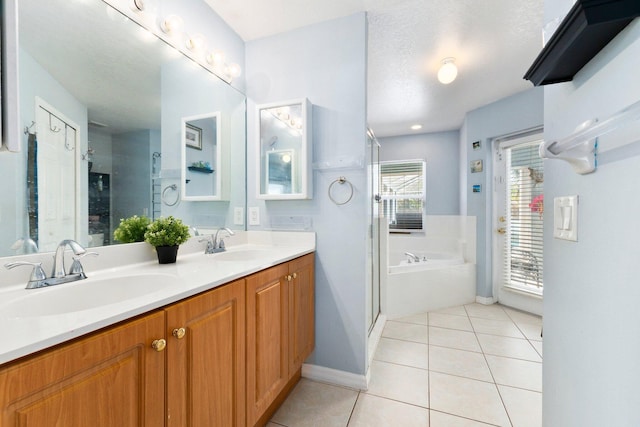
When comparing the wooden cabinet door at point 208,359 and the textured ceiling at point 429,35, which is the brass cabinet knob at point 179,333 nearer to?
the wooden cabinet door at point 208,359

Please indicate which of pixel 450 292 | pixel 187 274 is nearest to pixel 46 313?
pixel 187 274

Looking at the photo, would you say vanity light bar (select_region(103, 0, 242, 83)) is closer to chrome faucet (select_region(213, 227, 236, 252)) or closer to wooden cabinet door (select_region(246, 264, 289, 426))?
chrome faucet (select_region(213, 227, 236, 252))

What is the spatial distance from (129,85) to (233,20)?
0.92 m

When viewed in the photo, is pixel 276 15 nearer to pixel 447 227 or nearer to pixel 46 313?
pixel 46 313

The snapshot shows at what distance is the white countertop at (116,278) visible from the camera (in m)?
0.55

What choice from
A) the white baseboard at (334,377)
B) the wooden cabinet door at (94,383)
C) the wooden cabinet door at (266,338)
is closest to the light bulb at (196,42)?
the wooden cabinet door at (266,338)

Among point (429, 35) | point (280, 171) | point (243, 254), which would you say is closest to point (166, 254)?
point (243, 254)

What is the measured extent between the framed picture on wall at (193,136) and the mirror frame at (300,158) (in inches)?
14.7

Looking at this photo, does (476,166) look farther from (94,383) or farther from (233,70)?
(94,383)

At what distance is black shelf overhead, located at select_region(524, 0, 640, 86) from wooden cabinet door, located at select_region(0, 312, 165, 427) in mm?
1188

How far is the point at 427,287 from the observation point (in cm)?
300

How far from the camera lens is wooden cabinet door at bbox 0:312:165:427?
500 millimetres

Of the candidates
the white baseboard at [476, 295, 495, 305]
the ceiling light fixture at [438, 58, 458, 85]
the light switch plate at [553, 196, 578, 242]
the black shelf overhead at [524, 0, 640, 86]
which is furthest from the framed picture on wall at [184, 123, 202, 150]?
the white baseboard at [476, 295, 495, 305]

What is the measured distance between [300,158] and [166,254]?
987 millimetres
